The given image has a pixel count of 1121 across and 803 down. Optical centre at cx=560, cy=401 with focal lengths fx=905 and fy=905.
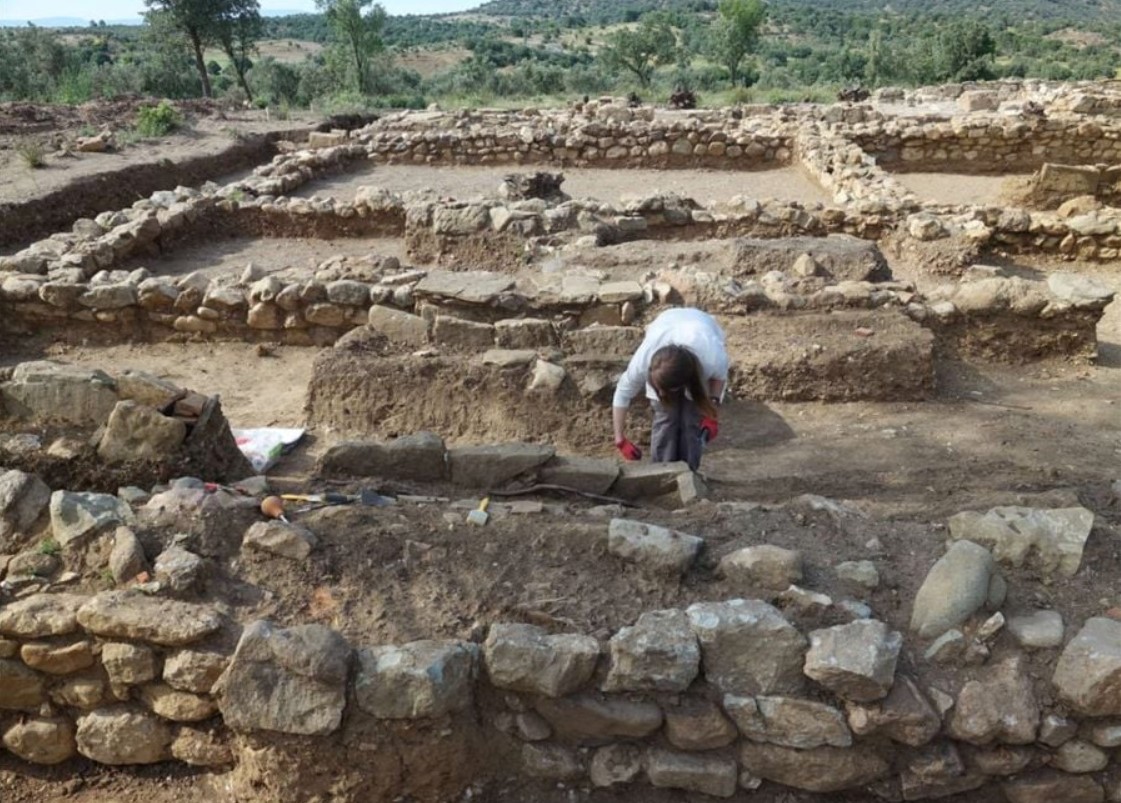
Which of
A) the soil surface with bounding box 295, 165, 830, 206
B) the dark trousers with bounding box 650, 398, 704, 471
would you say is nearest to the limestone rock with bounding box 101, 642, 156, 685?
the dark trousers with bounding box 650, 398, 704, 471

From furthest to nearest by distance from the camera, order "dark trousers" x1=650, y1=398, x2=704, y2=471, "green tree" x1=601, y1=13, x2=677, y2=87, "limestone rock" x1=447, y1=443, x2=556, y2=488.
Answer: "green tree" x1=601, y1=13, x2=677, y2=87 < "dark trousers" x1=650, y1=398, x2=704, y2=471 < "limestone rock" x1=447, y1=443, x2=556, y2=488

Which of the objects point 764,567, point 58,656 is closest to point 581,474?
point 764,567

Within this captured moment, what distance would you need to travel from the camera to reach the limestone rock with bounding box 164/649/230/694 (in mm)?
3051

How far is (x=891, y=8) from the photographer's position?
10775 cm

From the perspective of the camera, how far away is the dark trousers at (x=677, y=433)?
5082 mm

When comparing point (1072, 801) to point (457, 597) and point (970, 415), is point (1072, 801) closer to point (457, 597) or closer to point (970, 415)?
point (457, 597)

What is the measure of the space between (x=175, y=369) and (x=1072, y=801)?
673 centimetres

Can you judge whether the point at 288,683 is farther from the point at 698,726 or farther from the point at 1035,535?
the point at 1035,535

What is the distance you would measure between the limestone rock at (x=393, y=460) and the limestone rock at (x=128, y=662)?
189 centimetres

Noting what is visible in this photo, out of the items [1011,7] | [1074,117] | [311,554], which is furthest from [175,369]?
[1011,7]

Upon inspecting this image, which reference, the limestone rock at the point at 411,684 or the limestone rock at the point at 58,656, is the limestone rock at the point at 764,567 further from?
the limestone rock at the point at 58,656

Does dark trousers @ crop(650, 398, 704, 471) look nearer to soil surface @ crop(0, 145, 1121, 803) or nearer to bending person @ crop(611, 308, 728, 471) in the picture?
bending person @ crop(611, 308, 728, 471)

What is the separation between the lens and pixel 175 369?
24.2 ft

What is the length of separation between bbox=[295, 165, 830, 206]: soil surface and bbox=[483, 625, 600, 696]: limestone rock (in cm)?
1073
